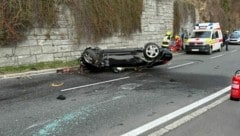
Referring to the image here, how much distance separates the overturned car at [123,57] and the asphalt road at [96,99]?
0.44 m

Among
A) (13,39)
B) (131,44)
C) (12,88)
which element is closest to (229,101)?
(12,88)

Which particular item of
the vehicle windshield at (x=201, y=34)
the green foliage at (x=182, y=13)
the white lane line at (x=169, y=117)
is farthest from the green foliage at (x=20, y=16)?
the green foliage at (x=182, y=13)

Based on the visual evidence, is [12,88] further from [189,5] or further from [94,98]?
[189,5]

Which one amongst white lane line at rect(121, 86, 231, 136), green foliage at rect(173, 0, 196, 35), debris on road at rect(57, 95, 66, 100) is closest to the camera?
white lane line at rect(121, 86, 231, 136)

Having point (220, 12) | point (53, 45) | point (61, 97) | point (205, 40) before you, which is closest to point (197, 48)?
point (205, 40)

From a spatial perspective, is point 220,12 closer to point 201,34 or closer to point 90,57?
point 201,34

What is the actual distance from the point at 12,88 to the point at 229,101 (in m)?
6.25

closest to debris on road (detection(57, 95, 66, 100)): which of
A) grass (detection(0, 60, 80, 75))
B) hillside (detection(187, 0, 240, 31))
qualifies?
grass (detection(0, 60, 80, 75))

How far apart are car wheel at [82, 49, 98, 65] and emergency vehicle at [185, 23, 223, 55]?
13519mm

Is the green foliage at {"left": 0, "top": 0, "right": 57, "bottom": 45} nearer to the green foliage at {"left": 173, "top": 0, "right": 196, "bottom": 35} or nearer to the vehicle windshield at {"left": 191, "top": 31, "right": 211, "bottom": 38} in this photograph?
the vehicle windshield at {"left": 191, "top": 31, "right": 211, "bottom": 38}

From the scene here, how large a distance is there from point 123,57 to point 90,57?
4.33ft

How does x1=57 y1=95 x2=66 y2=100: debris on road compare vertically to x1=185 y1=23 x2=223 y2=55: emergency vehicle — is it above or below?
below

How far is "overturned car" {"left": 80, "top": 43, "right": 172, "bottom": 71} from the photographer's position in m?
14.1

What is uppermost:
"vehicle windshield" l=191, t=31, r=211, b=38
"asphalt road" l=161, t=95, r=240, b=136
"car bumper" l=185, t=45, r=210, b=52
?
"vehicle windshield" l=191, t=31, r=211, b=38
